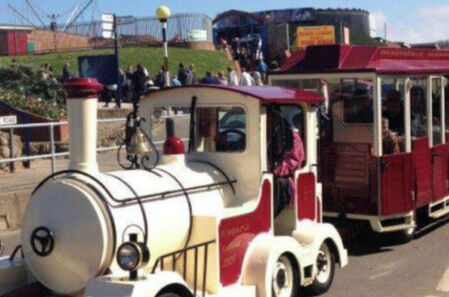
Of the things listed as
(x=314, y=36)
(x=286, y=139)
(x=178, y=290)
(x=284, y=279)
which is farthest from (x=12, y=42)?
(x=178, y=290)

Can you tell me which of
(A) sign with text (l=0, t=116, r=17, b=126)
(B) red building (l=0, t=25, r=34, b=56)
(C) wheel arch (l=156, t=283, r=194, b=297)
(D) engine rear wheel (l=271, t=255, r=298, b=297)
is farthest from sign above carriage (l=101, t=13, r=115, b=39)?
(B) red building (l=0, t=25, r=34, b=56)

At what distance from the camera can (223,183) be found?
6.65 m

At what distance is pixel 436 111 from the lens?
37.2ft

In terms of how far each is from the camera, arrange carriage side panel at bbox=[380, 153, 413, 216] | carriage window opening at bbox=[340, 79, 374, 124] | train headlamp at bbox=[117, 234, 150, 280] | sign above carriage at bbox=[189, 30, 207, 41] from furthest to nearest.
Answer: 1. sign above carriage at bbox=[189, 30, 207, 41]
2. carriage window opening at bbox=[340, 79, 374, 124]
3. carriage side panel at bbox=[380, 153, 413, 216]
4. train headlamp at bbox=[117, 234, 150, 280]

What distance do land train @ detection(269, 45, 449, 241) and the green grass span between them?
23.6 metres

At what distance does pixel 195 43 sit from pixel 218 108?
34.2 m

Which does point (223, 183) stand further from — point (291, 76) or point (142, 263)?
point (291, 76)

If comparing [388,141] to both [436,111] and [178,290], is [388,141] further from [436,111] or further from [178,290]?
[178,290]

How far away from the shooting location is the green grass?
35125 mm

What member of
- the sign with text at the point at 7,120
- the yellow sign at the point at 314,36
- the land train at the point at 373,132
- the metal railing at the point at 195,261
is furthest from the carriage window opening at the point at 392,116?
the yellow sign at the point at 314,36

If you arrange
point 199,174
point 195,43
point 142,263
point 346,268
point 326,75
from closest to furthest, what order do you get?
point 142,263
point 199,174
point 346,268
point 326,75
point 195,43

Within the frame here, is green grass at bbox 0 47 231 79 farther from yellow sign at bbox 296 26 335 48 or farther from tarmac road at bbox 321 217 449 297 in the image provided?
tarmac road at bbox 321 217 449 297

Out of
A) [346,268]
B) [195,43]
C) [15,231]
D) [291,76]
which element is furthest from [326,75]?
[195,43]

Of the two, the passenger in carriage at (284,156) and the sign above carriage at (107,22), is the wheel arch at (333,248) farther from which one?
the sign above carriage at (107,22)
